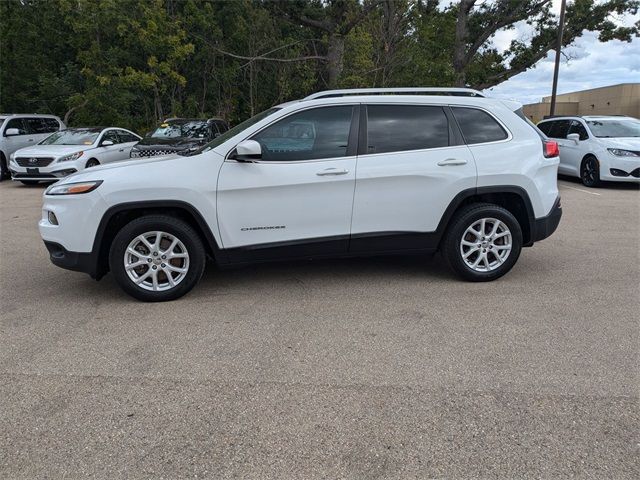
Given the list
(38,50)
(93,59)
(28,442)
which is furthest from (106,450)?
(38,50)

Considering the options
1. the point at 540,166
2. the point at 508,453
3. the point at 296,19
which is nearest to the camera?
the point at 508,453

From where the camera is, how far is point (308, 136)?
480cm

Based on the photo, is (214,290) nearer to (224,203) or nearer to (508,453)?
(224,203)

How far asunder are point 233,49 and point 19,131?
12874 mm

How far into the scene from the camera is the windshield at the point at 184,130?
13.0m

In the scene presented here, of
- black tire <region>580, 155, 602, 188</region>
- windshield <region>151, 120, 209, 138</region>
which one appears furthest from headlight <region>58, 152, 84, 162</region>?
black tire <region>580, 155, 602, 188</region>

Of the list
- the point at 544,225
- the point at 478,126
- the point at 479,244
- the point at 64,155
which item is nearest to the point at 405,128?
the point at 478,126

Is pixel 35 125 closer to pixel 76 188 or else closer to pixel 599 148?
→ pixel 76 188

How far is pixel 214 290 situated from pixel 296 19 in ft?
67.4

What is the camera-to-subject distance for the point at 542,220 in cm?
520

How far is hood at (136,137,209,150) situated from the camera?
12.2 metres

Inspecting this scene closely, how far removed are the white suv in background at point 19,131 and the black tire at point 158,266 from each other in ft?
41.1

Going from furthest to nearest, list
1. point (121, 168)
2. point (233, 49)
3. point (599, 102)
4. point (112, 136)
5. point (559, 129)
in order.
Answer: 1. point (599, 102)
2. point (233, 49)
3. point (112, 136)
4. point (559, 129)
5. point (121, 168)

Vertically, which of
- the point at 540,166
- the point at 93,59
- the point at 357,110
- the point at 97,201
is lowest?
the point at 97,201
